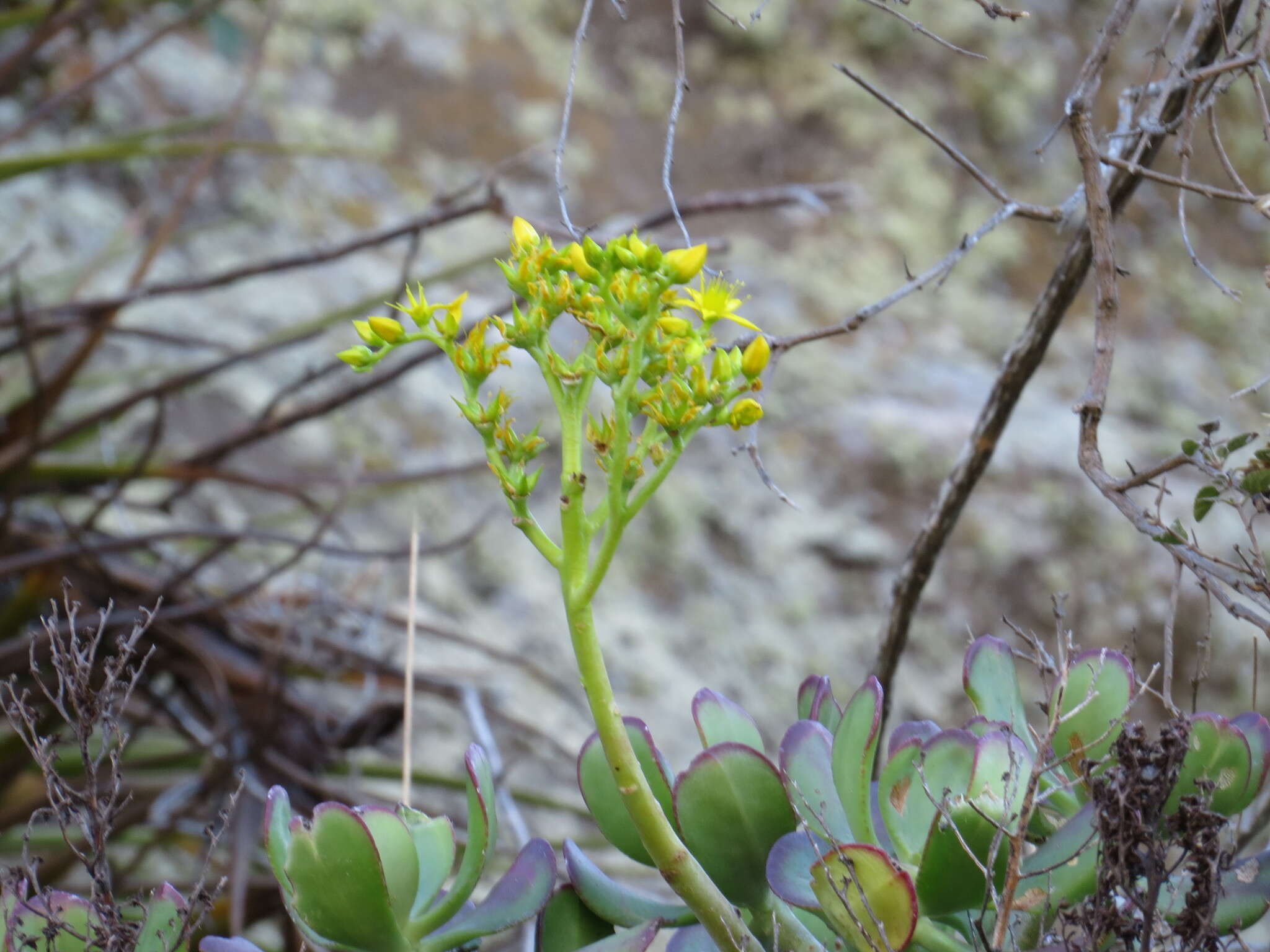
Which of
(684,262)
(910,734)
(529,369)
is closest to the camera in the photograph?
(684,262)

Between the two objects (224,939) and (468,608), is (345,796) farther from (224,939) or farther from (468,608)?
(468,608)

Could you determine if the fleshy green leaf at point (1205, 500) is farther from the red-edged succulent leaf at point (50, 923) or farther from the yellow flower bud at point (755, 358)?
the red-edged succulent leaf at point (50, 923)

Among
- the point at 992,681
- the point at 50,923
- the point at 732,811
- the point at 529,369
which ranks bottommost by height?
the point at 50,923

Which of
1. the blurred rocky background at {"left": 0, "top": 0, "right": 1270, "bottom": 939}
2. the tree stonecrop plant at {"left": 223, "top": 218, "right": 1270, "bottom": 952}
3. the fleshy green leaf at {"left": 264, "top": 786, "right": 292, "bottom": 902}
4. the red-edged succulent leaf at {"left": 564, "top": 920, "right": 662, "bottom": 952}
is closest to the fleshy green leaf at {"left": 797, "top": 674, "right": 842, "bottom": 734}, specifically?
the tree stonecrop plant at {"left": 223, "top": 218, "right": 1270, "bottom": 952}

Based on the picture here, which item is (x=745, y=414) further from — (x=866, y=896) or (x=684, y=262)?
(x=866, y=896)

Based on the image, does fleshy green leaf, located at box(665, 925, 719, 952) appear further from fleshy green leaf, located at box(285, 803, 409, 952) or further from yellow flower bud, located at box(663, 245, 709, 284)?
yellow flower bud, located at box(663, 245, 709, 284)

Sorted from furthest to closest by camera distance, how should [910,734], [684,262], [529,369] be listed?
[529,369], [910,734], [684,262]

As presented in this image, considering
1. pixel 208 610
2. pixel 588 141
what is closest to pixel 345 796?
pixel 208 610

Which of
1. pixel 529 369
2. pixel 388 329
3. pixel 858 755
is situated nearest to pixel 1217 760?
pixel 858 755
